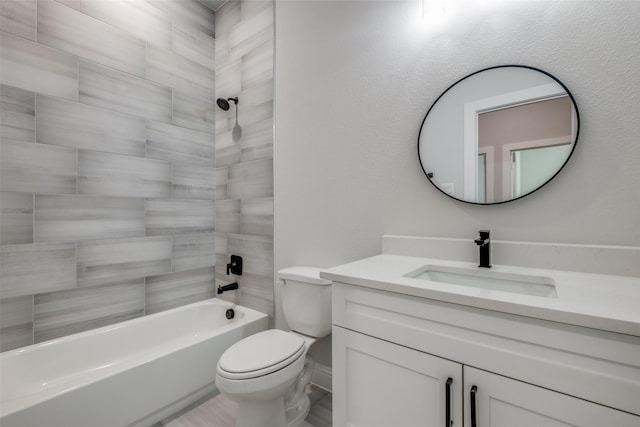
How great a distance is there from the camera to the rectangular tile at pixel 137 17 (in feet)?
5.94

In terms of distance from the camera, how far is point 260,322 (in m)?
2.00

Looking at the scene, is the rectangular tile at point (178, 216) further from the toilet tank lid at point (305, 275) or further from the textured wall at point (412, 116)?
the toilet tank lid at point (305, 275)

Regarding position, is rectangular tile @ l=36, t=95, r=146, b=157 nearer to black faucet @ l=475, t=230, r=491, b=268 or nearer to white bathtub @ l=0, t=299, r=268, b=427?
white bathtub @ l=0, t=299, r=268, b=427

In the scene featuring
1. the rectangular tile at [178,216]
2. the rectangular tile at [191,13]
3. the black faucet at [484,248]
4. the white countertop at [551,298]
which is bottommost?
the white countertop at [551,298]

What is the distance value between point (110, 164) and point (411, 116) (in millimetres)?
1921

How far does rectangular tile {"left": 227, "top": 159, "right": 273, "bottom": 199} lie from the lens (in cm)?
207

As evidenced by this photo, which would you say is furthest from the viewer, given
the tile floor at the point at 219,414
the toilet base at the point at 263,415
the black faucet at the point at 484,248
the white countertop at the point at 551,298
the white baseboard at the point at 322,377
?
the white baseboard at the point at 322,377

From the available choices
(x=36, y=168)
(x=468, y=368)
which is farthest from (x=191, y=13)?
(x=468, y=368)

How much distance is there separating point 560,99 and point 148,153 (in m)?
2.38

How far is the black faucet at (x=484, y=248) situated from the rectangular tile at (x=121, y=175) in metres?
2.11

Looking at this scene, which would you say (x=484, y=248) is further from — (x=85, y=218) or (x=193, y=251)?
(x=85, y=218)

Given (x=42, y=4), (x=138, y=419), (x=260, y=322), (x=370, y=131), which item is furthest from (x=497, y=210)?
(x=42, y=4)

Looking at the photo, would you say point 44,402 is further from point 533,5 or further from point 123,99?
point 533,5

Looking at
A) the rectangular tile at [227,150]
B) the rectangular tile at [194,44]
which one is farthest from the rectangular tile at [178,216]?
the rectangular tile at [194,44]
